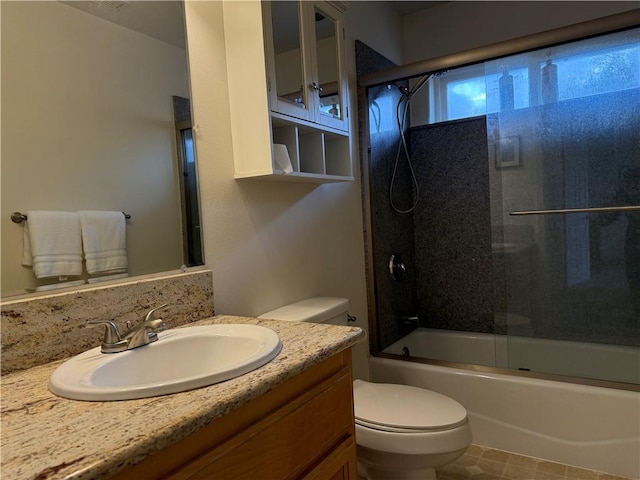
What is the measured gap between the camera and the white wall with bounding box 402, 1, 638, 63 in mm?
2430

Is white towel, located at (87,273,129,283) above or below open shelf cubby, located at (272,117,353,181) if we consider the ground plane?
below

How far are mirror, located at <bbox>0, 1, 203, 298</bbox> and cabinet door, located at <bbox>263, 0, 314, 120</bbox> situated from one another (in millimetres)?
289

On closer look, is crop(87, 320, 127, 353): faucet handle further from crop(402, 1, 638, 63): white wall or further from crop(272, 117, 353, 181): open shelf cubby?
crop(402, 1, 638, 63): white wall

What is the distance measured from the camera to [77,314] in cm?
102

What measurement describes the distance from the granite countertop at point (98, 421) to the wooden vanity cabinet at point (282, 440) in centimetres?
4

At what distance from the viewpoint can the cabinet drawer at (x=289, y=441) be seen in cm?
73

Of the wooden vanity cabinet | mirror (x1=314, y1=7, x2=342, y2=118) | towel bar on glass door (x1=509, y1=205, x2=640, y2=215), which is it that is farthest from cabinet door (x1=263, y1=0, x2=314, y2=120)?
towel bar on glass door (x1=509, y1=205, x2=640, y2=215)

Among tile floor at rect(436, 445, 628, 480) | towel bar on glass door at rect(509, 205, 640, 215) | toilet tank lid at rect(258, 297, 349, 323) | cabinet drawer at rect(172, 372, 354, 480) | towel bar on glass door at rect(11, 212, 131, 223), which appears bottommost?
tile floor at rect(436, 445, 628, 480)

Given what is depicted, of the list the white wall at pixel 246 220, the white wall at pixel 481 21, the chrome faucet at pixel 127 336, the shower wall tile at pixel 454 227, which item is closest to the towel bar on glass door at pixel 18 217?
the chrome faucet at pixel 127 336

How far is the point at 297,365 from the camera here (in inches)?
34.4

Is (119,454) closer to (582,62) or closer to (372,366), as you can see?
(372,366)

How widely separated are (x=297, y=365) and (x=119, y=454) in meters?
0.38

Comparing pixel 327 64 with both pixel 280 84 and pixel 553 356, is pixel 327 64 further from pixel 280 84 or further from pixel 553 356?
pixel 553 356

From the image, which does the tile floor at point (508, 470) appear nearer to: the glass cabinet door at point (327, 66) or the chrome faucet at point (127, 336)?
the chrome faucet at point (127, 336)
